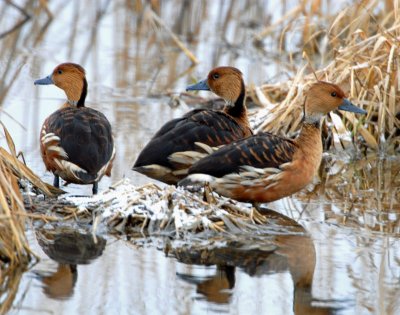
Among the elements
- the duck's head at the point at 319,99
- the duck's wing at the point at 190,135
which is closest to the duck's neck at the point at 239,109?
the duck's wing at the point at 190,135

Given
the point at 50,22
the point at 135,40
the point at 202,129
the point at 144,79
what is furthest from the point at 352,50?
the point at 50,22

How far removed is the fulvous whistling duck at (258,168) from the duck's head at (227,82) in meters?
1.20

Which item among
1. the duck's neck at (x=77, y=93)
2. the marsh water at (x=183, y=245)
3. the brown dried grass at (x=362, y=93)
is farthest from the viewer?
the brown dried grass at (x=362, y=93)

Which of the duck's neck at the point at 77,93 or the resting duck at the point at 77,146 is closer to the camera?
the resting duck at the point at 77,146

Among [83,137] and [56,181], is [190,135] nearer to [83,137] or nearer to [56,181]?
[83,137]

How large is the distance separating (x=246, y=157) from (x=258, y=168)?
4.9 inches

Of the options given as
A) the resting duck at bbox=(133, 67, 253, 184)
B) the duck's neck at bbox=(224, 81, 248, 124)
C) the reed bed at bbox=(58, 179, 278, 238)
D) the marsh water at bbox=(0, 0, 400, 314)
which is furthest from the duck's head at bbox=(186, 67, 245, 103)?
the reed bed at bbox=(58, 179, 278, 238)

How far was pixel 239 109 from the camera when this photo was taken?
28.0 ft

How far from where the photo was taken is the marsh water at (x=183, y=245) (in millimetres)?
5340

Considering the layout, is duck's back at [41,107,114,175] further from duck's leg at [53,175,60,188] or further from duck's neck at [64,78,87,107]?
duck's neck at [64,78,87,107]

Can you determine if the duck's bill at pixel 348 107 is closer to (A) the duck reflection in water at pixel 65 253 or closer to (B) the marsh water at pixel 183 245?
(B) the marsh water at pixel 183 245

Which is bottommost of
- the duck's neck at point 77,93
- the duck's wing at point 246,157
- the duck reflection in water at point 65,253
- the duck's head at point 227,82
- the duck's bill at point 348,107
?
the duck reflection in water at point 65,253

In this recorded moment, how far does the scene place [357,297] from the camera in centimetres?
551

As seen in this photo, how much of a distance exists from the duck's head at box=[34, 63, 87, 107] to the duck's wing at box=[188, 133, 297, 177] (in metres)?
1.73
